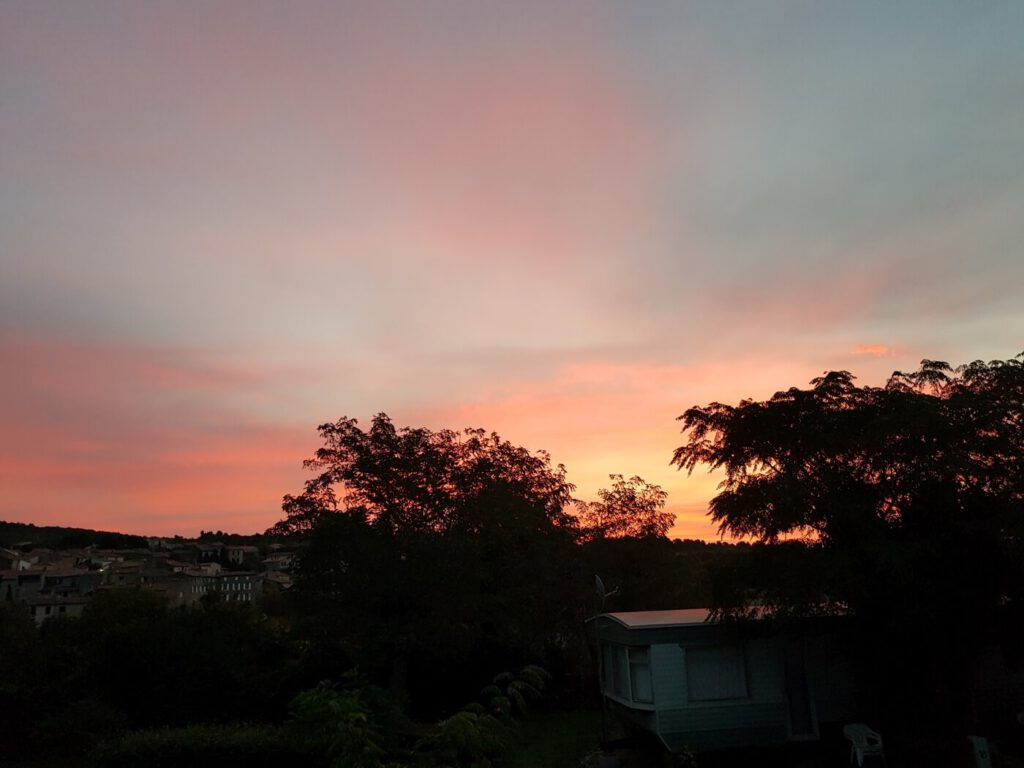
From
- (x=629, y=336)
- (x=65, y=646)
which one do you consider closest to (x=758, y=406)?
(x=629, y=336)

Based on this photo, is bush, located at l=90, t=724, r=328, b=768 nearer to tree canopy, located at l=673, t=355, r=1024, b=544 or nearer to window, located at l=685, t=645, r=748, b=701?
window, located at l=685, t=645, r=748, b=701

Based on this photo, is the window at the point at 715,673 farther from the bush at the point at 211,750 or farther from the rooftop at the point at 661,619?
the bush at the point at 211,750

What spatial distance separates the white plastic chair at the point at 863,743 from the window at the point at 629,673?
435 centimetres

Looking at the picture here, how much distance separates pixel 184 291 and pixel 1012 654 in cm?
2259

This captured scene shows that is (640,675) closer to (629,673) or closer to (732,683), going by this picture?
(629,673)

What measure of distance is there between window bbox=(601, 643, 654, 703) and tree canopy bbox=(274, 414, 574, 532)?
334 inches

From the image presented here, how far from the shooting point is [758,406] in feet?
57.4

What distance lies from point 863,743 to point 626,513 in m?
19.8

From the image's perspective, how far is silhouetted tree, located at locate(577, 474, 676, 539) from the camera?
114 ft

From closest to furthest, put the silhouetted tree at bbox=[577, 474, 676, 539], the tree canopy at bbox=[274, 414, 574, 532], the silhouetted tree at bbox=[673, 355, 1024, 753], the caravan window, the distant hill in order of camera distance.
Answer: the silhouetted tree at bbox=[673, 355, 1024, 753], the caravan window, the tree canopy at bbox=[274, 414, 574, 532], the silhouetted tree at bbox=[577, 474, 676, 539], the distant hill

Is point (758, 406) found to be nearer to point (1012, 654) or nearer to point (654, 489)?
point (1012, 654)

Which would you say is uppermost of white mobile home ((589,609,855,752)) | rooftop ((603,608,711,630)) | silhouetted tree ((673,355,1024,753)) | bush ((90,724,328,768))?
silhouetted tree ((673,355,1024,753))

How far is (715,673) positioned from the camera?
17.0 m

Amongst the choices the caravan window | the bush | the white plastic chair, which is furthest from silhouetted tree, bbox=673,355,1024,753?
the bush
